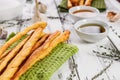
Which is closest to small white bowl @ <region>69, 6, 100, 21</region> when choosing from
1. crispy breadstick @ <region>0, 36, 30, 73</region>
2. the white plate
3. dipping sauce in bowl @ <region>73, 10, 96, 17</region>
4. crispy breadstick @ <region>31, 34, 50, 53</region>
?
dipping sauce in bowl @ <region>73, 10, 96, 17</region>

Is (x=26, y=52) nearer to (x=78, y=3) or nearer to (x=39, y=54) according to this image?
(x=39, y=54)

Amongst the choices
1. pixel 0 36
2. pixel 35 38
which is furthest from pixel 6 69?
pixel 0 36

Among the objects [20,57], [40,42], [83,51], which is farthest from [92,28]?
[20,57]

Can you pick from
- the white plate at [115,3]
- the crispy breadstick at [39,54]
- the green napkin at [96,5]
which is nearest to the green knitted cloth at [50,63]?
the crispy breadstick at [39,54]

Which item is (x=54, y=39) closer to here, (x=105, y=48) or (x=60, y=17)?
(x=105, y=48)

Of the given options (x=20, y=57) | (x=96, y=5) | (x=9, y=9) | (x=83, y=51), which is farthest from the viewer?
(x=96, y=5)

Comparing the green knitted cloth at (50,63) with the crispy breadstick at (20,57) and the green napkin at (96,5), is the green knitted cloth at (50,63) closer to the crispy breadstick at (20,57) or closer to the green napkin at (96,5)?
the crispy breadstick at (20,57)

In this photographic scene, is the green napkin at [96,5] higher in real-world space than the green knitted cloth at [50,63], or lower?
higher
